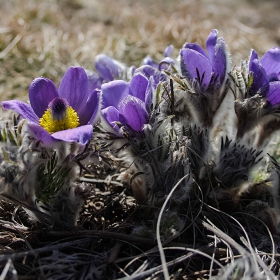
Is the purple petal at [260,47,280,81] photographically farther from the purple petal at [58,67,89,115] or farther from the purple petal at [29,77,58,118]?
the purple petal at [29,77,58,118]

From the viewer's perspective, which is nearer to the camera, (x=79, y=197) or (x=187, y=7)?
(x=79, y=197)

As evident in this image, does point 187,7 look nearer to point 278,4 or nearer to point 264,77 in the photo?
point 278,4

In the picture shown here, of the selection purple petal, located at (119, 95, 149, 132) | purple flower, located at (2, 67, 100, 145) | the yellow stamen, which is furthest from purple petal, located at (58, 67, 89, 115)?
purple petal, located at (119, 95, 149, 132)

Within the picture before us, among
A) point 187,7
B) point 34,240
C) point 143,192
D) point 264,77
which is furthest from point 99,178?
point 187,7

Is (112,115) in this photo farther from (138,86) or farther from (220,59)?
(220,59)

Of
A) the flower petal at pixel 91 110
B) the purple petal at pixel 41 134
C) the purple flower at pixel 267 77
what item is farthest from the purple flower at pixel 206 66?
the purple petal at pixel 41 134

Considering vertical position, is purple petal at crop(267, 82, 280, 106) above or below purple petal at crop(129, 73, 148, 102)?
below
